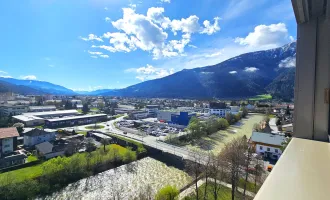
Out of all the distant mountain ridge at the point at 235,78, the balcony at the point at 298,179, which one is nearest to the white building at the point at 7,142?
the balcony at the point at 298,179

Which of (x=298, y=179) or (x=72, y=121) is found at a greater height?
(x=298, y=179)

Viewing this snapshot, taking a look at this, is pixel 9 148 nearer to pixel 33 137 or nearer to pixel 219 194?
pixel 33 137

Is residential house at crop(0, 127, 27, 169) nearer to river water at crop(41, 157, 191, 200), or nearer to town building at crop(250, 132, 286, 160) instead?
river water at crop(41, 157, 191, 200)

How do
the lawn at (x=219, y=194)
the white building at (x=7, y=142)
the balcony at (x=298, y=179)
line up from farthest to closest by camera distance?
the white building at (x=7, y=142) < the lawn at (x=219, y=194) < the balcony at (x=298, y=179)

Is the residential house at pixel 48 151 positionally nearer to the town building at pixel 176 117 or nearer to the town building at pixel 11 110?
the town building at pixel 176 117

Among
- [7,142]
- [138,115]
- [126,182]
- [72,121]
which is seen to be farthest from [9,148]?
[138,115]

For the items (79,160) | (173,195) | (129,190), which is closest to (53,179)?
(79,160)

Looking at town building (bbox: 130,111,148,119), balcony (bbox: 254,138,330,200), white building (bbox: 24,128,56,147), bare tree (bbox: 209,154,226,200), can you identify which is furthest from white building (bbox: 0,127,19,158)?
town building (bbox: 130,111,148,119)
